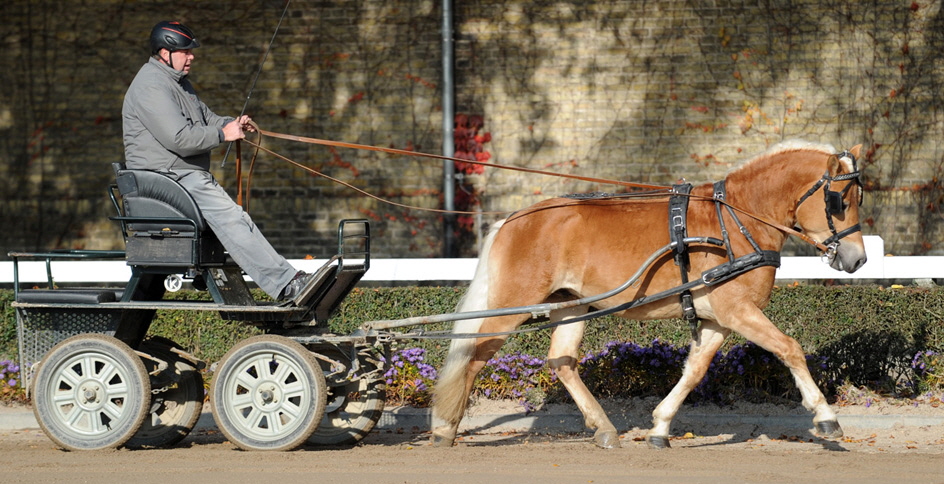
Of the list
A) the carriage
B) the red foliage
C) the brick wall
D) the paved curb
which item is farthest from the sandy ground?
the red foliage

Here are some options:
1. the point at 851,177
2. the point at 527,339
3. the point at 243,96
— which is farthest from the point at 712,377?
the point at 243,96

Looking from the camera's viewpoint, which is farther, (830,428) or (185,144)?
(185,144)

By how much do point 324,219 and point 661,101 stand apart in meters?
4.18

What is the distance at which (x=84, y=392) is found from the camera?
6.23 meters

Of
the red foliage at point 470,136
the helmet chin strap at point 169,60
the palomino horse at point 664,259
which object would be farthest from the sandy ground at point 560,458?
the red foliage at point 470,136

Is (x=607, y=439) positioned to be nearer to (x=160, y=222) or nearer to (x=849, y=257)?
(x=849, y=257)

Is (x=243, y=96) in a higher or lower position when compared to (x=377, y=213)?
higher

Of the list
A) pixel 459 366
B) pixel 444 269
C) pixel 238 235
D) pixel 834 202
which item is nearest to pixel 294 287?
pixel 238 235

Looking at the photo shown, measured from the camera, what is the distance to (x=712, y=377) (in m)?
7.66

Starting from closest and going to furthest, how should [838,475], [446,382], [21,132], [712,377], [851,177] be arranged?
[838,475] < [851,177] < [446,382] < [712,377] < [21,132]

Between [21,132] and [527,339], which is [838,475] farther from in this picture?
[21,132]

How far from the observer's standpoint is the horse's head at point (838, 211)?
5.97m

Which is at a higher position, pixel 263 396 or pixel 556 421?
pixel 263 396

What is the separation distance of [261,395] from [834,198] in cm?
350
